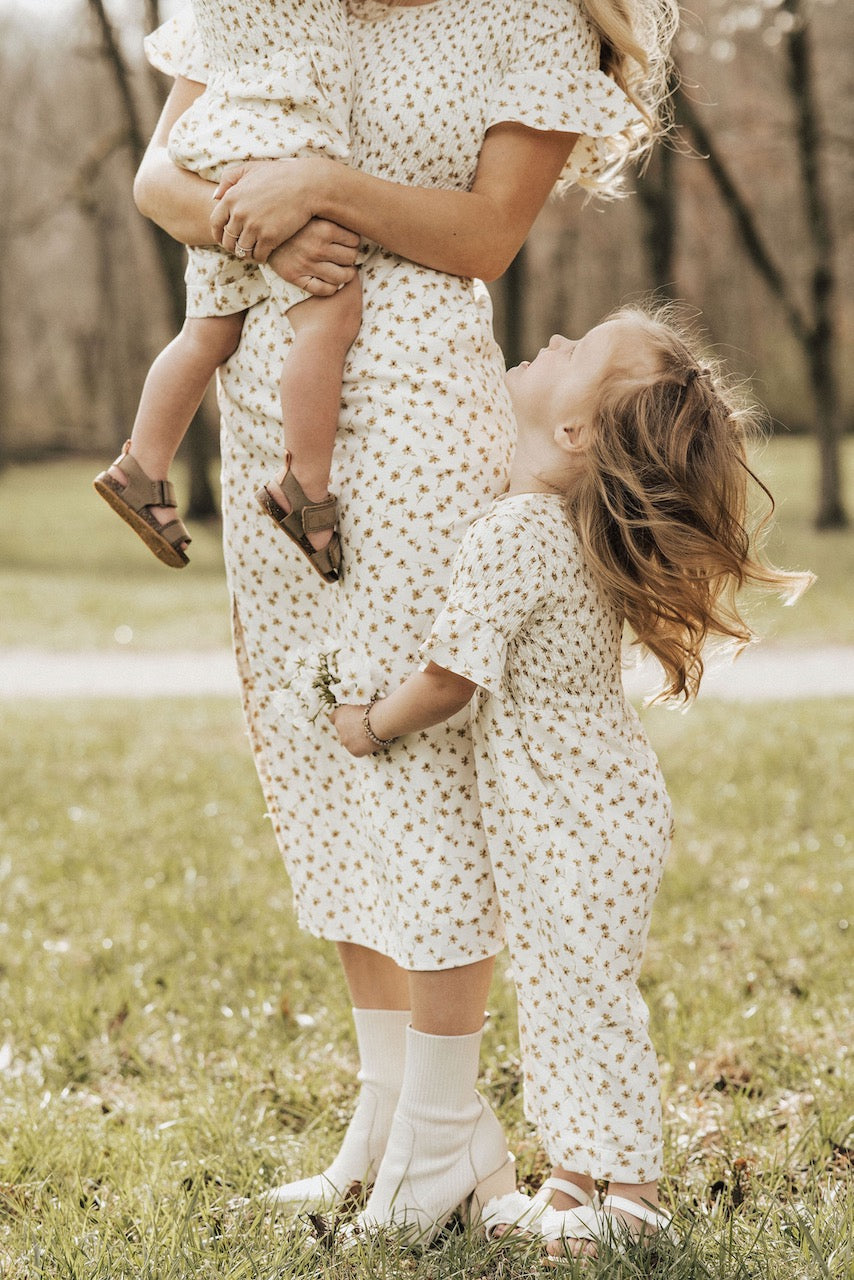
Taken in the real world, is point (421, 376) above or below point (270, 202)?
below

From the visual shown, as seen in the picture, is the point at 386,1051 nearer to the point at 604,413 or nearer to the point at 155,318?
the point at 604,413

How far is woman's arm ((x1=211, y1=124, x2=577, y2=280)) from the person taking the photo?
1.88 metres

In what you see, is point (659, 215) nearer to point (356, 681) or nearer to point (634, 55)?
point (634, 55)

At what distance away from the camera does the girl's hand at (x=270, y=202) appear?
6.13 feet

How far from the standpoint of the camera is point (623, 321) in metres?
2.06

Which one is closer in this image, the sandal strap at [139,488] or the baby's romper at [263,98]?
the baby's romper at [263,98]

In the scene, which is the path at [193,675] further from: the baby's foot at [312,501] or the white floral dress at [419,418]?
the baby's foot at [312,501]

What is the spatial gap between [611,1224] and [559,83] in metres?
1.68

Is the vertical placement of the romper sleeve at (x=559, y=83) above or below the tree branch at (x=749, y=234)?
above

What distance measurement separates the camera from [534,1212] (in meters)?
2.09

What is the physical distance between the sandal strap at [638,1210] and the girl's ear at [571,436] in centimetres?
113

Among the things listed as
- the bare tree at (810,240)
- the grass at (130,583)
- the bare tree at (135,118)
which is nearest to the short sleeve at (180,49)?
the grass at (130,583)

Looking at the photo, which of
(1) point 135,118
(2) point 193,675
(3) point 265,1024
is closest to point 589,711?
(3) point 265,1024

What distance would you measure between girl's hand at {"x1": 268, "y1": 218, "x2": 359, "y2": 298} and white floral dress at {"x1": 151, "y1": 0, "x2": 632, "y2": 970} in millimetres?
92
